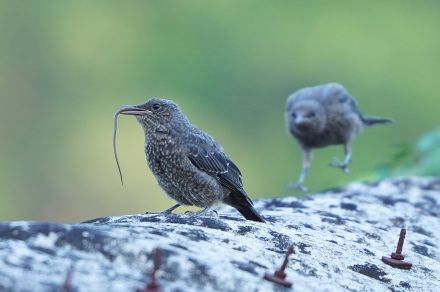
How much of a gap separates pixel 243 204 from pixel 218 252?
156 cm

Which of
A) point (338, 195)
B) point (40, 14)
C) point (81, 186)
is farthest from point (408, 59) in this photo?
point (338, 195)

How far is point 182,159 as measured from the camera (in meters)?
4.45

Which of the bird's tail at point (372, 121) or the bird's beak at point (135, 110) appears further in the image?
the bird's tail at point (372, 121)

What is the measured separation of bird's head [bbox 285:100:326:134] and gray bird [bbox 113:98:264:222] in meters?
3.38

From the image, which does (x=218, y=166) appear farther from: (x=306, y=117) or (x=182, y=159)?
(x=306, y=117)

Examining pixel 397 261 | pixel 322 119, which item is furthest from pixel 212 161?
pixel 322 119

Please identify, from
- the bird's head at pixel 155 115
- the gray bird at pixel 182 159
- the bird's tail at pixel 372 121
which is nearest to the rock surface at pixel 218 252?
the gray bird at pixel 182 159

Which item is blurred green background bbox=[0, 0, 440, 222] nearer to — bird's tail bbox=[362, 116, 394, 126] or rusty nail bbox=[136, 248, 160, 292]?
bird's tail bbox=[362, 116, 394, 126]

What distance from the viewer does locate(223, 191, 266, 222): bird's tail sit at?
430 centimetres

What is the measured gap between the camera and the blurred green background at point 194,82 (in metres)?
14.9

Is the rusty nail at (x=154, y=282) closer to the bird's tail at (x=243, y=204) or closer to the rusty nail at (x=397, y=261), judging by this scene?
the rusty nail at (x=397, y=261)

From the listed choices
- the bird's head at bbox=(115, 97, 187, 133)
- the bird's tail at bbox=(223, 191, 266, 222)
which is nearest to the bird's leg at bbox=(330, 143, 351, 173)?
the bird's tail at bbox=(223, 191, 266, 222)

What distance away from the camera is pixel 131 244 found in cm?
267

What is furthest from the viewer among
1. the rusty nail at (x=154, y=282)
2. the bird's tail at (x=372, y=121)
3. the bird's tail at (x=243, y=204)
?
the bird's tail at (x=372, y=121)
